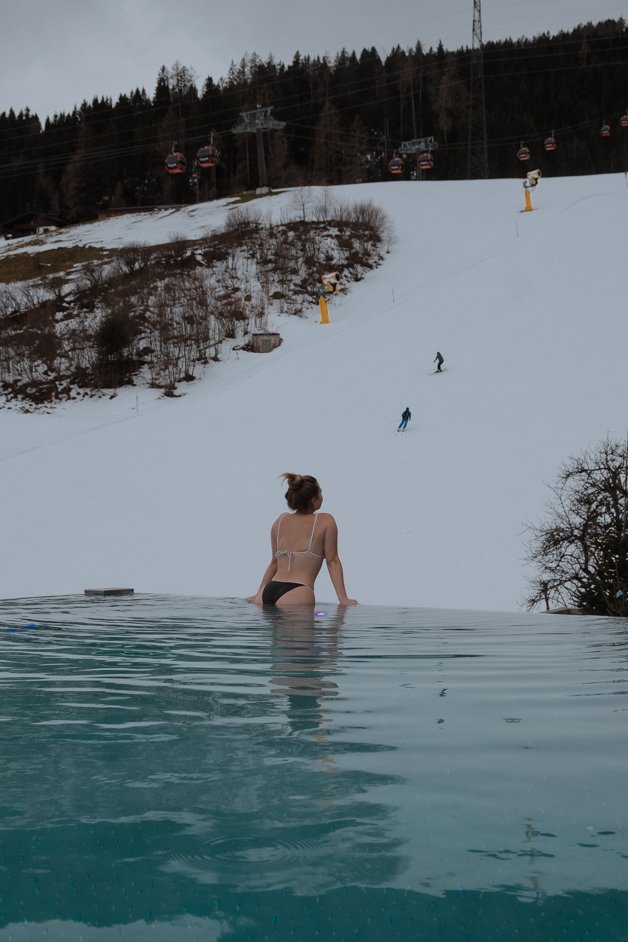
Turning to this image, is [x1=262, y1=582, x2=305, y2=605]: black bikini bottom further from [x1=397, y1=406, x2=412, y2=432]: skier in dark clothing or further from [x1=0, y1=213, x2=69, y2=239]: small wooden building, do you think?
[x1=0, y1=213, x2=69, y2=239]: small wooden building

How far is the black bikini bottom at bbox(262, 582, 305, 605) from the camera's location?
8.08 metres

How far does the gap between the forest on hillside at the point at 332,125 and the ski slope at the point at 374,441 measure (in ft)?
170

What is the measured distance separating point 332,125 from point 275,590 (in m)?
101

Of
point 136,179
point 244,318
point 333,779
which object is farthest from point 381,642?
point 136,179

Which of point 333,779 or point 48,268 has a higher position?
point 48,268

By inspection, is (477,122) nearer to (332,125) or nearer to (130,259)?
(332,125)

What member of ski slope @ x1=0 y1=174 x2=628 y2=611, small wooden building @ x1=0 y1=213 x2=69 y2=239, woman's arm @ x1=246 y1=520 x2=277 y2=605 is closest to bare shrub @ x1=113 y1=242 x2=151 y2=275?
ski slope @ x1=0 y1=174 x2=628 y2=611

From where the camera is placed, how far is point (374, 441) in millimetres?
26734

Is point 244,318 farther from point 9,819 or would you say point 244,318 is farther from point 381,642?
point 9,819

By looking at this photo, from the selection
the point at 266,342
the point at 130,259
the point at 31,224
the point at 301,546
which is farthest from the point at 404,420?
the point at 31,224

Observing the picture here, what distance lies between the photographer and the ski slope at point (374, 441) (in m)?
18.8

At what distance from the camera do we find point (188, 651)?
5266 mm

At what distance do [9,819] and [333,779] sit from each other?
76 centimetres

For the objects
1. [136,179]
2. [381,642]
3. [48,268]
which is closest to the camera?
[381,642]
